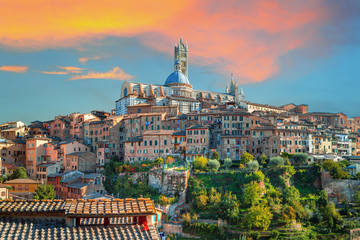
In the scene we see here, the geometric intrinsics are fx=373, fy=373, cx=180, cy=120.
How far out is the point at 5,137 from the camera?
266ft

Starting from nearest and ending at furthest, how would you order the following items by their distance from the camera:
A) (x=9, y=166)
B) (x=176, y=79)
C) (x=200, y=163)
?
1. (x=200, y=163)
2. (x=9, y=166)
3. (x=176, y=79)

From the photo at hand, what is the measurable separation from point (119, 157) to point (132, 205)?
5931cm

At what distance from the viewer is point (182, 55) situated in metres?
125

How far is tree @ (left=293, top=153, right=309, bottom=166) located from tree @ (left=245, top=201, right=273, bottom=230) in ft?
53.1

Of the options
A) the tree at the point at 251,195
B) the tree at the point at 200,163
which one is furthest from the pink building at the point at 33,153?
the tree at the point at 251,195

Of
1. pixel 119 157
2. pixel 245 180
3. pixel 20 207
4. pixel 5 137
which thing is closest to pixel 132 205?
pixel 20 207

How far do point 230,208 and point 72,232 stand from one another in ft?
123

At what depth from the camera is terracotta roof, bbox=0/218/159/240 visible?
11.6 metres

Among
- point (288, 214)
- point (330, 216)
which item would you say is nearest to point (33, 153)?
point (288, 214)

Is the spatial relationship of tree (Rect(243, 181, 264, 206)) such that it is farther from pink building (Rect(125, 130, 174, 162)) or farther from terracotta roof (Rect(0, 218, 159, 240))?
terracotta roof (Rect(0, 218, 159, 240))

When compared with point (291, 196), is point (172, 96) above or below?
above

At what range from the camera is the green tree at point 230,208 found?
46406mm

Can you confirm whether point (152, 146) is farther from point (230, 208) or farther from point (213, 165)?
point (230, 208)

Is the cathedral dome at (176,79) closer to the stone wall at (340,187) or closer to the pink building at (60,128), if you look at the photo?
the pink building at (60,128)
